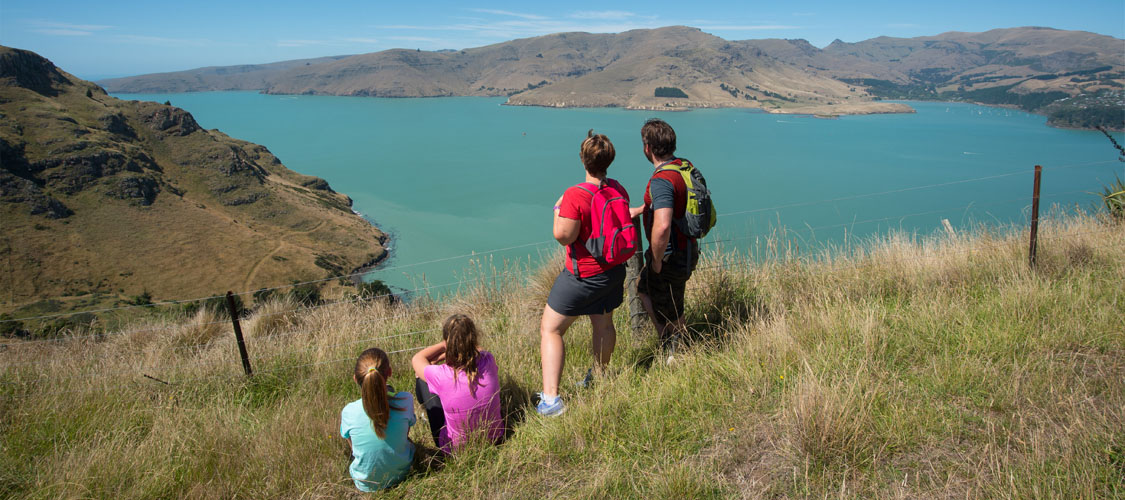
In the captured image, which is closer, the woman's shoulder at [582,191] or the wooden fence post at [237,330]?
the woman's shoulder at [582,191]

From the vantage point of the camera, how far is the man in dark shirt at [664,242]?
8.53ft

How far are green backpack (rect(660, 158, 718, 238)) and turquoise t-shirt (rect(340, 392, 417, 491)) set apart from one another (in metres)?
1.47

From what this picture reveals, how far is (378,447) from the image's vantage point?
221 cm

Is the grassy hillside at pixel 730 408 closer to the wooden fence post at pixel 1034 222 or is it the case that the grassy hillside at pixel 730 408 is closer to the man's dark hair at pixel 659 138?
the wooden fence post at pixel 1034 222

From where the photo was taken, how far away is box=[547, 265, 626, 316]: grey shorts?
2510mm

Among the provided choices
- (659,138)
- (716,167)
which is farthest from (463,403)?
(716,167)

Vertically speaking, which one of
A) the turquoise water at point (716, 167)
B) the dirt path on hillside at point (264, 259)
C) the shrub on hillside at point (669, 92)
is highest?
the shrub on hillside at point (669, 92)

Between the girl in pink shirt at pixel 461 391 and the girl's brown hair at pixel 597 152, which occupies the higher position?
the girl's brown hair at pixel 597 152

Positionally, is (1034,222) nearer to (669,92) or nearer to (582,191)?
(582,191)

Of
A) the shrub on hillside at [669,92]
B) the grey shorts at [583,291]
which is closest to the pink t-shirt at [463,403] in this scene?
the grey shorts at [583,291]

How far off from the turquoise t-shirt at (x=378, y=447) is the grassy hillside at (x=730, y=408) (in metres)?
0.09

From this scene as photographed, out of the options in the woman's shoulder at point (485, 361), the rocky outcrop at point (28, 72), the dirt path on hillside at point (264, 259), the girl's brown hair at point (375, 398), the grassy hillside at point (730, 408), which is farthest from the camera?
the rocky outcrop at point (28, 72)

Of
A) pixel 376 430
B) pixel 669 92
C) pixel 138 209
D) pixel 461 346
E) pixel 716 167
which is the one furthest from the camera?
pixel 669 92

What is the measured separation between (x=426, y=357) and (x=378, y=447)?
1.68 ft
